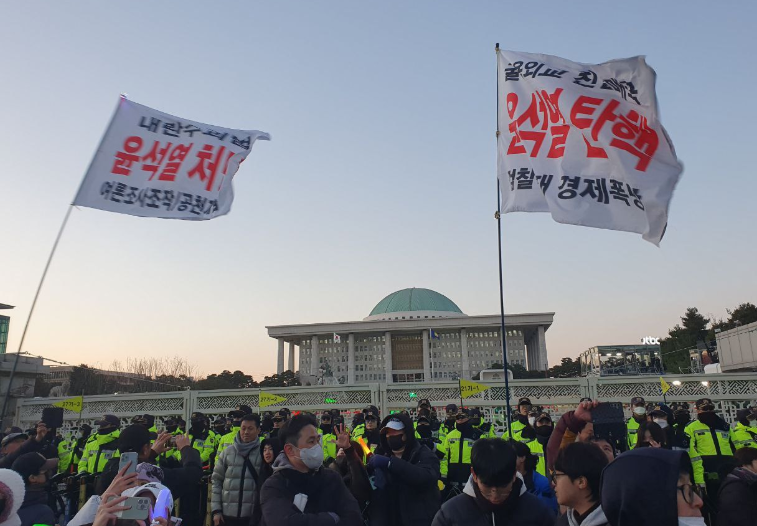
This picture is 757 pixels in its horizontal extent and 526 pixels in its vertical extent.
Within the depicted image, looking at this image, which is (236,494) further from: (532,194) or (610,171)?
(610,171)

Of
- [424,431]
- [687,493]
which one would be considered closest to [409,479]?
[687,493]

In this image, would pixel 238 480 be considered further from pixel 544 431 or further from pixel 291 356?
pixel 291 356

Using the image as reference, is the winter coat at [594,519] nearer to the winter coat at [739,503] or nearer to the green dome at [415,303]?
the winter coat at [739,503]

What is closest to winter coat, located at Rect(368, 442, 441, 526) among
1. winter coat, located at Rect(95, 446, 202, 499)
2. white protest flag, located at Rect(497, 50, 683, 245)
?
winter coat, located at Rect(95, 446, 202, 499)

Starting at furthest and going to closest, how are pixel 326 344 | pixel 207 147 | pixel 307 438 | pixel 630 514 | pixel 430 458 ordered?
pixel 326 344, pixel 207 147, pixel 430 458, pixel 307 438, pixel 630 514

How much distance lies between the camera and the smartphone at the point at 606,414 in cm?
346

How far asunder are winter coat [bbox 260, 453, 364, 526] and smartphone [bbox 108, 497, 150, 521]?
98 cm

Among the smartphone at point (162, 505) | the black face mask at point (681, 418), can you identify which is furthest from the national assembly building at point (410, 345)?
the smartphone at point (162, 505)

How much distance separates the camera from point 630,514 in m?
1.76

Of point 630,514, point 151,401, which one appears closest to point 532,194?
point 630,514

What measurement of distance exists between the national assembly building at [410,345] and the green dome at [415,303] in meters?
0.34

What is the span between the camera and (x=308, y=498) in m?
3.01

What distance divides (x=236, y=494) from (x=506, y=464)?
317cm

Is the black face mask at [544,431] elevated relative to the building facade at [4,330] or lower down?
lower down
